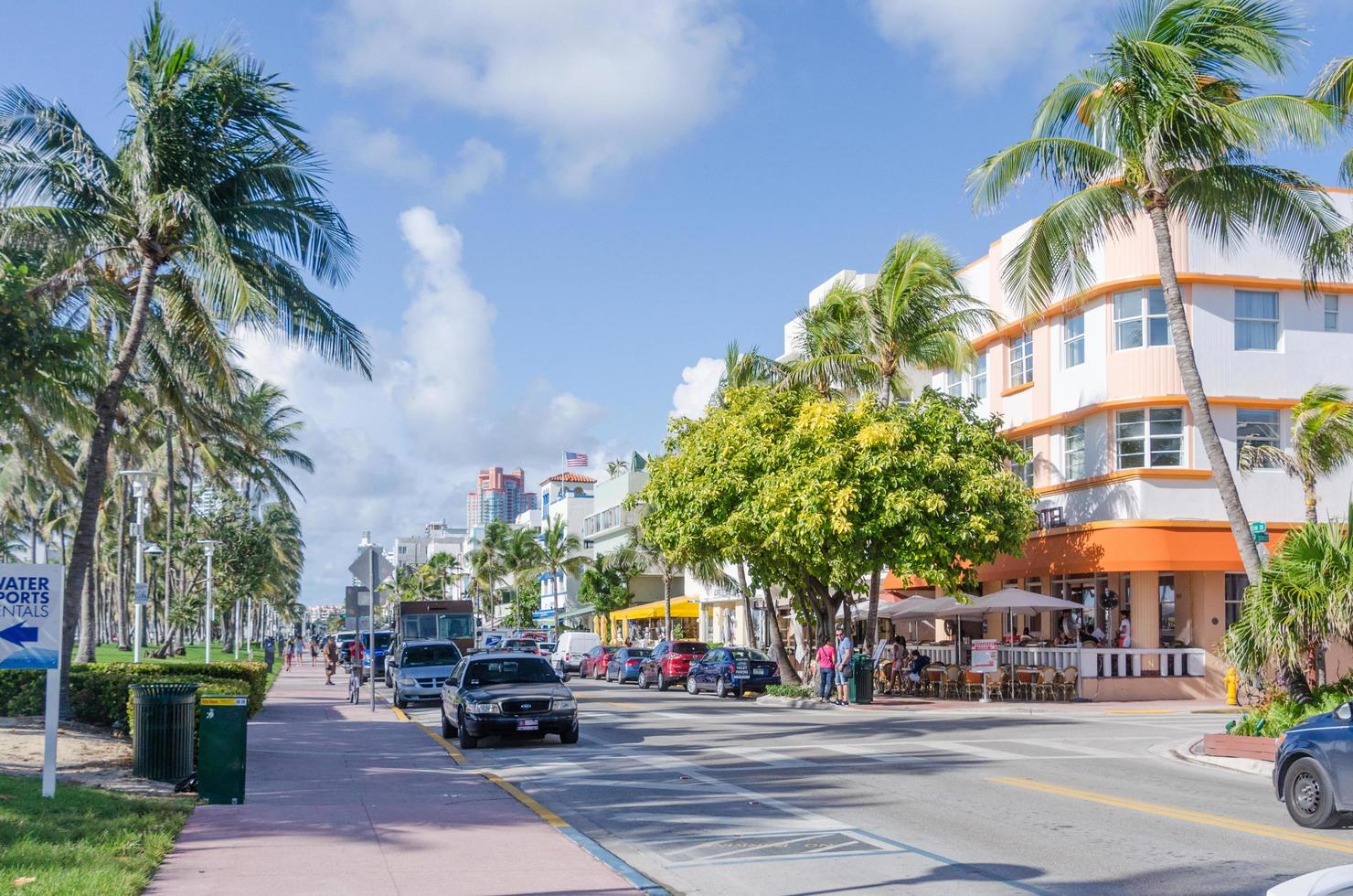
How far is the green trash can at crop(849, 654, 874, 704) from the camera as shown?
1270 inches

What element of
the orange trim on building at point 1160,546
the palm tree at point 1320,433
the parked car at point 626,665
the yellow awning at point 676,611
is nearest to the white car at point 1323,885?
the palm tree at point 1320,433

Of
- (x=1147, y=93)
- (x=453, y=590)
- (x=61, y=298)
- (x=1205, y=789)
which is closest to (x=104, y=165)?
(x=61, y=298)

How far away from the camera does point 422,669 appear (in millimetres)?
30484

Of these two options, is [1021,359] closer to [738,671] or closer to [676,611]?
[738,671]

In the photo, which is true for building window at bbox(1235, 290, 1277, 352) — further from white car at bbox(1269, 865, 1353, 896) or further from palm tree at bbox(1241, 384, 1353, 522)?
white car at bbox(1269, 865, 1353, 896)

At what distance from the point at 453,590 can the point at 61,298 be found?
481 feet

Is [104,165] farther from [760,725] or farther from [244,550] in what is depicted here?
[244,550]

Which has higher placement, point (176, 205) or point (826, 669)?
point (176, 205)

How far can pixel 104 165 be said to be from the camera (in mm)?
20250

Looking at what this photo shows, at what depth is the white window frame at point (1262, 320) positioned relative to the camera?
33438mm

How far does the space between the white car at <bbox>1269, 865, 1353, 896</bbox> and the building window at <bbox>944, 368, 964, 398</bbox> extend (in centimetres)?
3807

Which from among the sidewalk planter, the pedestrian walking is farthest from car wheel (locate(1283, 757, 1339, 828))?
the pedestrian walking

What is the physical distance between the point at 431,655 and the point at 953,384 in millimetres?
19981

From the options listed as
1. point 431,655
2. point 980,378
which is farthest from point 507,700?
point 980,378
